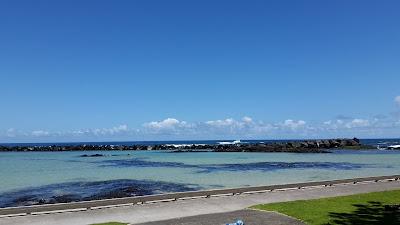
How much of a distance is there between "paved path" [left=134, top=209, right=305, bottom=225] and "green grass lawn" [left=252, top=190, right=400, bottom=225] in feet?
1.93

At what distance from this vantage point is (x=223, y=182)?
30.5 m

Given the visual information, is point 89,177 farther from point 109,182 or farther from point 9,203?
point 9,203

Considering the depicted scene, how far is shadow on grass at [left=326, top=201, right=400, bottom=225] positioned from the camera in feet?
44.9

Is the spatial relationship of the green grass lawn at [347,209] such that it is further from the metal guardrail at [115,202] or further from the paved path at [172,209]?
the metal guardrail at [115,202]

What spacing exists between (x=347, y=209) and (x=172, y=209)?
6.40 metres

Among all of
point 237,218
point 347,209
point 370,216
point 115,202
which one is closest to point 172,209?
point 115,202

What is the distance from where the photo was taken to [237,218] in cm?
1458

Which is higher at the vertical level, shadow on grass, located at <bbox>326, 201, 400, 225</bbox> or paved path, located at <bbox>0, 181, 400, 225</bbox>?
paved path, located at <bbox>0, 181, 400, 225</bbox>

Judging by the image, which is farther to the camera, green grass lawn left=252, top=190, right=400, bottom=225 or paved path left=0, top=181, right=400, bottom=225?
paved path left=0, top=181, right=400, bottom=225

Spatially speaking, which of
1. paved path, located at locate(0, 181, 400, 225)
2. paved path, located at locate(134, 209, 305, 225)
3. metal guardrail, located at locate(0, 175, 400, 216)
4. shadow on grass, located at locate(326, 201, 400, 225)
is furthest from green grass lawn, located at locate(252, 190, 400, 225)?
metal guardrail, located at locate(0, 175, 400, 216)

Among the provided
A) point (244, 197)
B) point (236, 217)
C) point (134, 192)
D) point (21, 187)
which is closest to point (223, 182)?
point (134, 192)

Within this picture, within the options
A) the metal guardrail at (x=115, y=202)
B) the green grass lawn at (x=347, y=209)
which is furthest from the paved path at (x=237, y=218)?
the metal guardrail at (x=115, y=202)

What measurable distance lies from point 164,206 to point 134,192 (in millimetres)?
Answer: 9963

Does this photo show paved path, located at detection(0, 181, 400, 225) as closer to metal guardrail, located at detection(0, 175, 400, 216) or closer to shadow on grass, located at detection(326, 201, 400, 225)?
metal guardrail, located at detection(0, 175, 400, 216)
